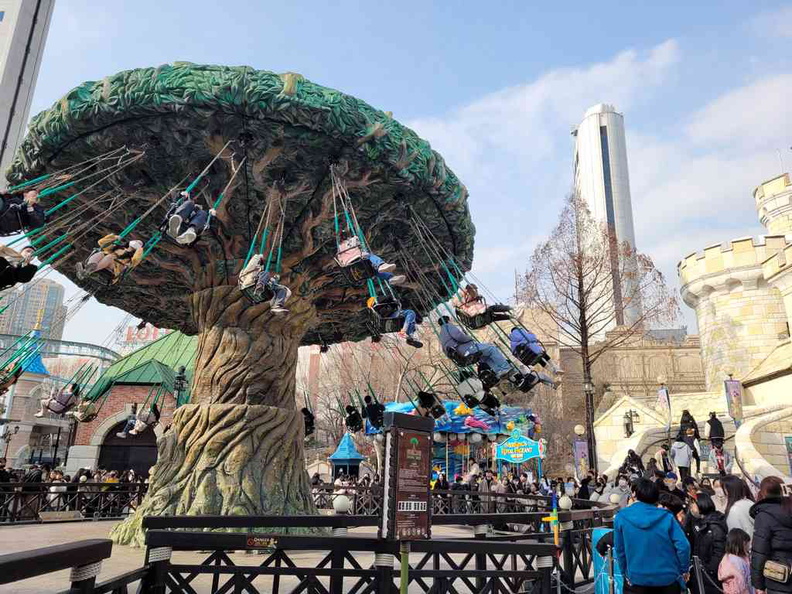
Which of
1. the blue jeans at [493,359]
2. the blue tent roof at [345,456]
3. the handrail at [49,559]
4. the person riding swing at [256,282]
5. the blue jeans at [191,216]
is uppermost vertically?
the blue jeans at [191,216]

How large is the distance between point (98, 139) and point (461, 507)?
14.5 meters

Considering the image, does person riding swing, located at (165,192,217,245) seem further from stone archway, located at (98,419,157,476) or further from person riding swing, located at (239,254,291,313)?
stone archway, located at (98,419,157,476)

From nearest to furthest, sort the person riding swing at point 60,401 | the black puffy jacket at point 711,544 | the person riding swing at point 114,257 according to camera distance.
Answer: the black puffy jacket at point 711,544
the person riding swing at point 114,257
the person riding swing at point 60,401

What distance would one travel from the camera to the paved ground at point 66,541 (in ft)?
22.7

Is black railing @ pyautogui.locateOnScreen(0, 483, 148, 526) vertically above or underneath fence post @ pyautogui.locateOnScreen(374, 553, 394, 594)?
underneath

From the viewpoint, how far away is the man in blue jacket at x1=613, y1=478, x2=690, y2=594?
4.48 metres

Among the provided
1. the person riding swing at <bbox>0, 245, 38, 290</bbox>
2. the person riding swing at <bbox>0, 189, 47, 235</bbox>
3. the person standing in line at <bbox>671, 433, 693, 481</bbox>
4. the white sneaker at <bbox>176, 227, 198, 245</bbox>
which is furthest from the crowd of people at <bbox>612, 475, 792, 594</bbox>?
the person standing in line at <bbox>671, 433, 693, 481</bbox>

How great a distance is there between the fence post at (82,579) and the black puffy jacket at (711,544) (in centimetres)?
566

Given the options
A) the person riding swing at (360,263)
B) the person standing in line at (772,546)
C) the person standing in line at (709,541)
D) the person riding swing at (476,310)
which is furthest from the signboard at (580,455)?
the person standing in line at (772,546)

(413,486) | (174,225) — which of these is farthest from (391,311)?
(413,486)

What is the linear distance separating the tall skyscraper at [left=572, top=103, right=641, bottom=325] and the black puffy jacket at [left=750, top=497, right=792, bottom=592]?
8050 centimetres

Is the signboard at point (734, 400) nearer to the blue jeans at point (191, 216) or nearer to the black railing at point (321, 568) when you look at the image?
the black railing at point (321, 568)

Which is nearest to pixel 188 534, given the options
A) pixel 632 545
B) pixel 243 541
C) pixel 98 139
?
pixel 243 541

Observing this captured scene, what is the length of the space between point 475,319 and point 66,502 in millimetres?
13984
